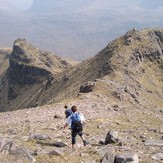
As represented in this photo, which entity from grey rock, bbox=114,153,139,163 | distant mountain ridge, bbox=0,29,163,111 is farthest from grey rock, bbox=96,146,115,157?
distant mountain ridge, bbox=0,29,163,111

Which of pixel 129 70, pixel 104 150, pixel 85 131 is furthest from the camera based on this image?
pixel 129 70

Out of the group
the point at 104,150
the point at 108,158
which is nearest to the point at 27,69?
the point at 104,150

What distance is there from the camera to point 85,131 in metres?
28.5

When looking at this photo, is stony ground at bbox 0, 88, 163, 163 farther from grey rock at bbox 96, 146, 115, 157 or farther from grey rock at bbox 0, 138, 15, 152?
grey rock at bbox 0, 138, 15, 152

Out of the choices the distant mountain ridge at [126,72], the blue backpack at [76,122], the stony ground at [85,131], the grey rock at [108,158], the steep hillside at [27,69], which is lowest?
the steep hillside at [27,69]

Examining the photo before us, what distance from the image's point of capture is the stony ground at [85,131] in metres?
19.5

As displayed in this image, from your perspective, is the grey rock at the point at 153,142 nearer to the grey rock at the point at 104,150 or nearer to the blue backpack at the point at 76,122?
the grey rock at the point at 104,150

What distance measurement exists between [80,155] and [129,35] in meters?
59.5

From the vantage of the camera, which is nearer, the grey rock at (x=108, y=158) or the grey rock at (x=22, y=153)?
the grey rock at (x=22, y=153)

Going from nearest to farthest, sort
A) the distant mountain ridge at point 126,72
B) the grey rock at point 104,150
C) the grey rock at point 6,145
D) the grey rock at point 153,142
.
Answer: the grey rock at point 6,145
the grey rock at point 104,150
the grey rock at point 153,142
the distant mountain ridge at point 126,72

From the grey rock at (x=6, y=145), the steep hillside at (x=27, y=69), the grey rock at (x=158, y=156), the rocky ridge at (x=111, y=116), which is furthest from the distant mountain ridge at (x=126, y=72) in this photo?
the steep hillside at (x=27, y=69)

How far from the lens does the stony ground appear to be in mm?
19547

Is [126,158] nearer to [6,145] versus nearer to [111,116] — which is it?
[6,145]

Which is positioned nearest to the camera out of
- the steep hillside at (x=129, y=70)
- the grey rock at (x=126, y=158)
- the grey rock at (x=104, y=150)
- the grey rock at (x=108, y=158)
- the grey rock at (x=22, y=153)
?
the grey rock at (x=126, y=158)
